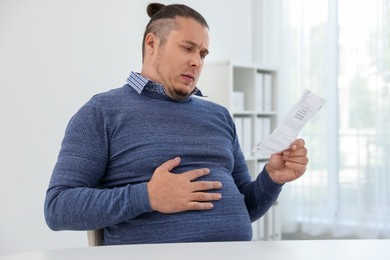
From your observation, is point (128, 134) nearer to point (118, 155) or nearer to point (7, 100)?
point (118, 155)

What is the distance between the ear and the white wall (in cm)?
85

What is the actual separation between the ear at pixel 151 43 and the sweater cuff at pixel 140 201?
545mm

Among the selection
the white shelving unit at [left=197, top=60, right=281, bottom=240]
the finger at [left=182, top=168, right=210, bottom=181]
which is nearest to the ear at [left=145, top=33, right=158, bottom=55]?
the finger at [left=182, top=168, right=210, bottom=181]

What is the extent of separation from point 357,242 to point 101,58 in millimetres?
1881

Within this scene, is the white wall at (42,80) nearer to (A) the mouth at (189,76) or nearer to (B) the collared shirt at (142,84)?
(B) the collared shirt at (142,84)

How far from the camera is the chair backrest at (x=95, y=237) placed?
1.42 metres

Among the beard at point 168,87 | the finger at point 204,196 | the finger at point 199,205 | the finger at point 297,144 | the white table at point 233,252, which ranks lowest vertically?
the white table at point 233,252

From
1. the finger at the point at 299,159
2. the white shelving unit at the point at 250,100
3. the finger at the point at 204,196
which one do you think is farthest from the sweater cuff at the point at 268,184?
the white shelving unit at the point at 250,100

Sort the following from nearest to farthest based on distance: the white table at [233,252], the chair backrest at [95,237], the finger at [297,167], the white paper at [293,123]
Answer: the white table at [233,252], the white paper at [293,123], the chair backrest at [95,237], the finger at [297,167]

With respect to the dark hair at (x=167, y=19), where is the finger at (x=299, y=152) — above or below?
below

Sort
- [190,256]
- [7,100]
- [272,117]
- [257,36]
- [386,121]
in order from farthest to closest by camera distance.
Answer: [257,36]
[272,117]
[386,121]
[7,100]
[190,256]

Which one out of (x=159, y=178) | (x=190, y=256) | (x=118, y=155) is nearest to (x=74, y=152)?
(x=118, y=155)

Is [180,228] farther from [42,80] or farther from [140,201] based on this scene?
[42,80]

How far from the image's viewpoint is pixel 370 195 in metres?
3.63
